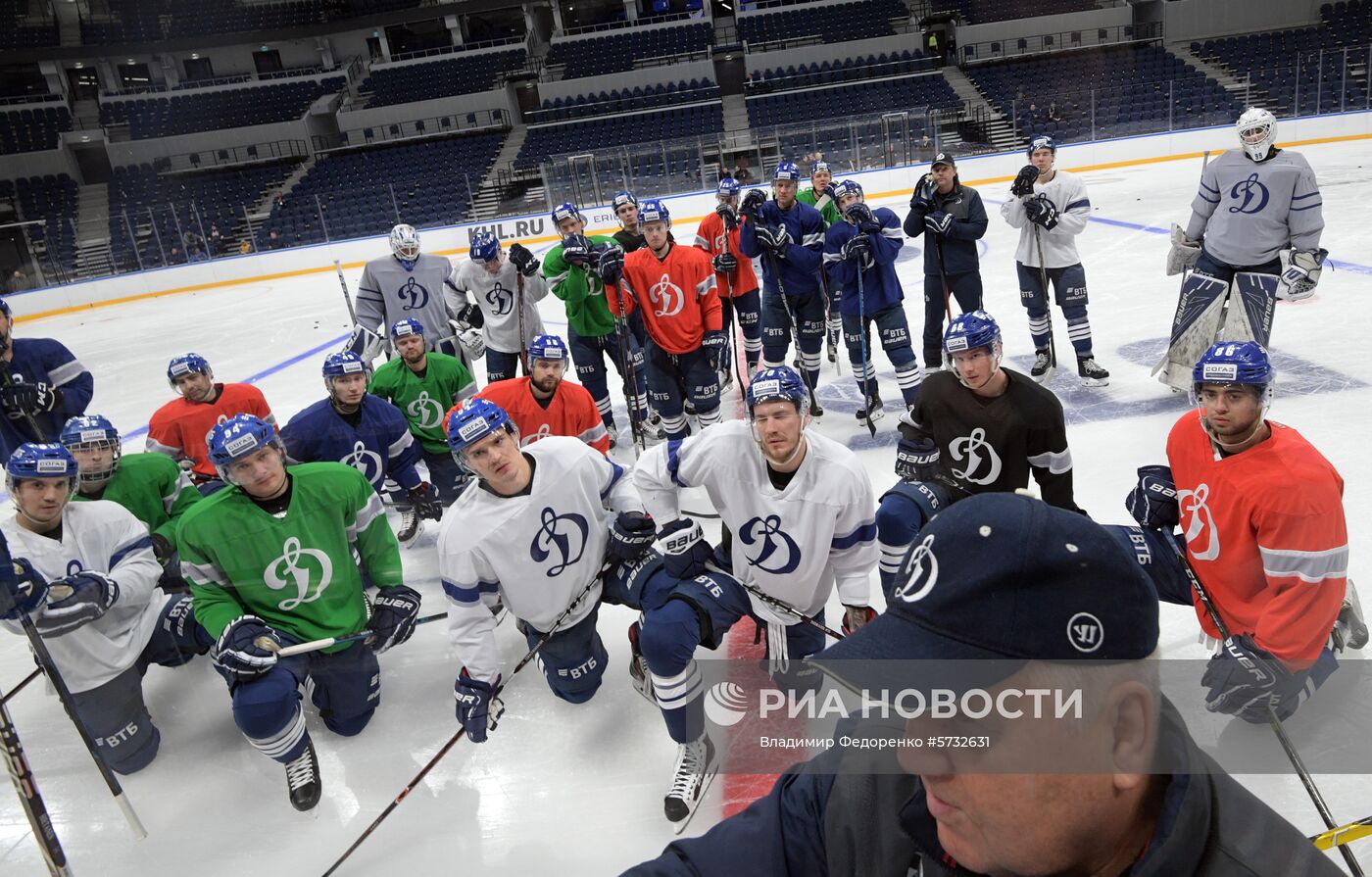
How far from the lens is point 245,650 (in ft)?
9.64

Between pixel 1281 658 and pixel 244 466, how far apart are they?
3.22m

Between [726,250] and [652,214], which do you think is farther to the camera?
[726,250]

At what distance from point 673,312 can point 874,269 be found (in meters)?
1.30

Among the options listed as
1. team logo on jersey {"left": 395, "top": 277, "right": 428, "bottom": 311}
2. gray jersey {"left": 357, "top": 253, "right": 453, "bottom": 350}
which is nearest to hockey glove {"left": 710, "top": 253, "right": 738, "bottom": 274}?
gray jersey {"left": 357, "top": 253, "right": 453, "bottom": 350}

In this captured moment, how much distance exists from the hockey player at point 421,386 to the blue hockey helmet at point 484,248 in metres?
1.01

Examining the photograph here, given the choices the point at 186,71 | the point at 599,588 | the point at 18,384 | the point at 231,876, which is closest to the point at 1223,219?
the point at 599,588

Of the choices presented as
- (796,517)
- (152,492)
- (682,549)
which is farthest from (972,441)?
(152,492)

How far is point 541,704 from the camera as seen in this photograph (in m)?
3.47

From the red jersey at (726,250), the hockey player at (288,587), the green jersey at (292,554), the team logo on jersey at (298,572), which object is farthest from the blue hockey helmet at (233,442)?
the red jersey at (726,250)

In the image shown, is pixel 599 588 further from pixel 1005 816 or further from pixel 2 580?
pixel 1005 816

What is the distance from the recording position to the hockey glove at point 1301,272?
4805mm

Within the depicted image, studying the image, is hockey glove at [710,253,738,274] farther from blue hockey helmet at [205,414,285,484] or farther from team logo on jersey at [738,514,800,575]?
blue hockey helmet at [205,414,285,484]

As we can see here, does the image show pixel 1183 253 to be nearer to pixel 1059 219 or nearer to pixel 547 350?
pixel 1059 219

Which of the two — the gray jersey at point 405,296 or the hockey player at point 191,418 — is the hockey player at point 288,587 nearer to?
the hockey player at point 191,418
